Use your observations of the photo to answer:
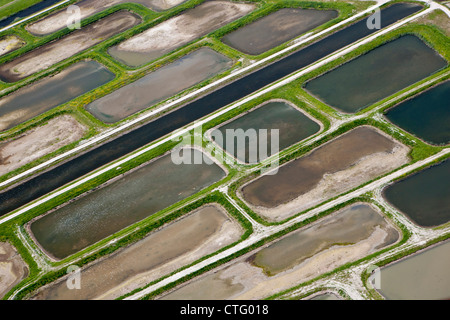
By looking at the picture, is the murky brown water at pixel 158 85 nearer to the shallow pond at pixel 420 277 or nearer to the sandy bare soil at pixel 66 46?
the sandy bare soil at pixel 66 46

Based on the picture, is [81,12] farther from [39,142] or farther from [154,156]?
[154,156]

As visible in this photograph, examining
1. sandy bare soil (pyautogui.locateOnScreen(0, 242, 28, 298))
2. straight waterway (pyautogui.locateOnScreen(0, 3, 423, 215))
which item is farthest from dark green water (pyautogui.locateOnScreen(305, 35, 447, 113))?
sandy bare soil (pyautogui.locateOnScreen(0, 242, 28, 298))

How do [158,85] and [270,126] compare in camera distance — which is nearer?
[270,126]

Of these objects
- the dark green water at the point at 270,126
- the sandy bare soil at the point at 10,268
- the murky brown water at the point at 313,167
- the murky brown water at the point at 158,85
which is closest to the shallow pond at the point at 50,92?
the murky brown water at the point at 158,85

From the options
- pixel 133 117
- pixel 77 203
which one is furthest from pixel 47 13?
pixel 77 203

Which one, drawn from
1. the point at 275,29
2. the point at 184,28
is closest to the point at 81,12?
the point at 184,28

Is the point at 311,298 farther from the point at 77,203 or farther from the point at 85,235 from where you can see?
the point at 77,203

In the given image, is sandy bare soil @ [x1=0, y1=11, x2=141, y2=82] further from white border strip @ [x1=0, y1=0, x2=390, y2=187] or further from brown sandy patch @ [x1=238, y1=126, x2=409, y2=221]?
brown sandy patch @ [x1=238, y1=126, x2=409, y2=221]
